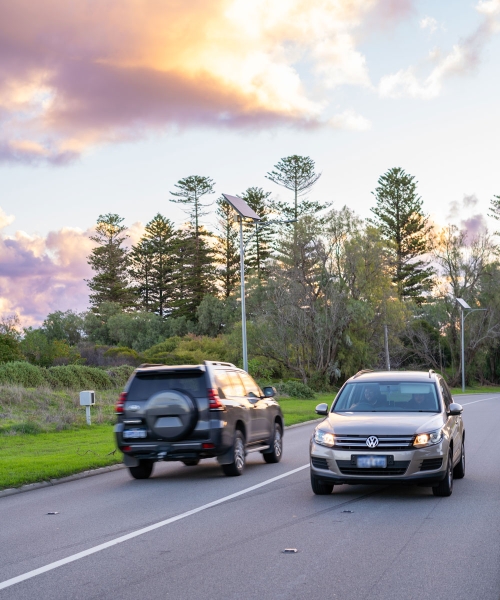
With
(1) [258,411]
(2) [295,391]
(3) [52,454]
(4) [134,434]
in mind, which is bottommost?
(3) [52,454]

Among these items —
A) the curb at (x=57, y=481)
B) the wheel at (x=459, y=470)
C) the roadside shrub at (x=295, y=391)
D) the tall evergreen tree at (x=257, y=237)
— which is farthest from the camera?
the tall evergreen tree at (x=257, y=237)

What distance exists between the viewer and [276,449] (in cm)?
1684

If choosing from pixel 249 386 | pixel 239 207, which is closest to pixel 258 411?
pixel 249 386

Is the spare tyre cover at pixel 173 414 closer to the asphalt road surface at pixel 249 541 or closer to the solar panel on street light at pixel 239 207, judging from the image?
the asphalt road surface at pixel 249 541

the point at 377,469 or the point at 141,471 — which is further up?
the point at 377,469

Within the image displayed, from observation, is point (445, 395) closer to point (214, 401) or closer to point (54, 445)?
point (214, 401)

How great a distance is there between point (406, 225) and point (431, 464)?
Answer: 83.7 meters

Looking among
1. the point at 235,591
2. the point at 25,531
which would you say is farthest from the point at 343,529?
the point at 25,531

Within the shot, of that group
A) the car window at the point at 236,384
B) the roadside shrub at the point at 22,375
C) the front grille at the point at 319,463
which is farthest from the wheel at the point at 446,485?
the roadside shrub at the point at 22,375

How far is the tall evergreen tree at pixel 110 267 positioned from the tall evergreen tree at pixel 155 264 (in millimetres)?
1600

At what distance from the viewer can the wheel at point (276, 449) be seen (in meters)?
16.7

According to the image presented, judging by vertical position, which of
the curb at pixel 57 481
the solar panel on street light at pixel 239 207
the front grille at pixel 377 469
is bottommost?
the curb at pixel 57 481

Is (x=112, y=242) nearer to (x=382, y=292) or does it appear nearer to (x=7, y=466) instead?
(x=382, y=292)

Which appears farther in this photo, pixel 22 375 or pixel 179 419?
pixel 22 375
